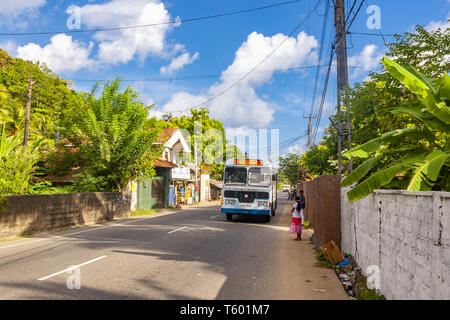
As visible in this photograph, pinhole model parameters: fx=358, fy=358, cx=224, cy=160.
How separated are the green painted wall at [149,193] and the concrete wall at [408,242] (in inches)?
853

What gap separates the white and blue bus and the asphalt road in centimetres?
592

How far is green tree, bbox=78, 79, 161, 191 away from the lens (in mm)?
21156

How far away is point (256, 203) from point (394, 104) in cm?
1024

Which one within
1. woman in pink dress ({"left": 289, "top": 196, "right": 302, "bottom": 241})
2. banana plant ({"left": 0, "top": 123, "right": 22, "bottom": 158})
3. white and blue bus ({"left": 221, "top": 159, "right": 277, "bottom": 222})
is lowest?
woman in pink dress ({"left": 289, "top": 196, "right": 302, "bottom": 241})

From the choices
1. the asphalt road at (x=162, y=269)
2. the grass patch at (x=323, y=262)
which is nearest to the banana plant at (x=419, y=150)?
the asphalt road at (x=162, y=269)

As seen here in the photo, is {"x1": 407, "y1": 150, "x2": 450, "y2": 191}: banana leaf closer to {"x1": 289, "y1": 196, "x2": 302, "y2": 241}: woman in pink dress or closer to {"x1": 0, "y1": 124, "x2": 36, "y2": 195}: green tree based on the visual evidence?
{"x1": 289, "y1": 196, "x2": 302, "y2": 241}: woman in pink dress

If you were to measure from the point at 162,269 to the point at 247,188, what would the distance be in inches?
446

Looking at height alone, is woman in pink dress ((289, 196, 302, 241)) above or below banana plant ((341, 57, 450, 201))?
below

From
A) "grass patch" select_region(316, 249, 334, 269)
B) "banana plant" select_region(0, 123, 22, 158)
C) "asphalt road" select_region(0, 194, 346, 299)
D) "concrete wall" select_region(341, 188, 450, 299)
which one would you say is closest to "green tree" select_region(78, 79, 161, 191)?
"banana plant" select_region(0, 123, 22, 158)

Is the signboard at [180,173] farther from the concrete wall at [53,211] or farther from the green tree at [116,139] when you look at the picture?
the concrete wall at [53,211]

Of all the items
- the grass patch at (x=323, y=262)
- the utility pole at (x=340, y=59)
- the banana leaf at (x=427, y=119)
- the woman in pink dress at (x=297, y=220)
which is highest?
the utility pole at (x=340, y=59)

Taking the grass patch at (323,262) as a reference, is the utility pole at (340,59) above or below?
above

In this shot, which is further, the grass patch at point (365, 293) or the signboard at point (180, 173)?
the signboard at point (180, 173)

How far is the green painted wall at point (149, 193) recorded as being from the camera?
29031mm
